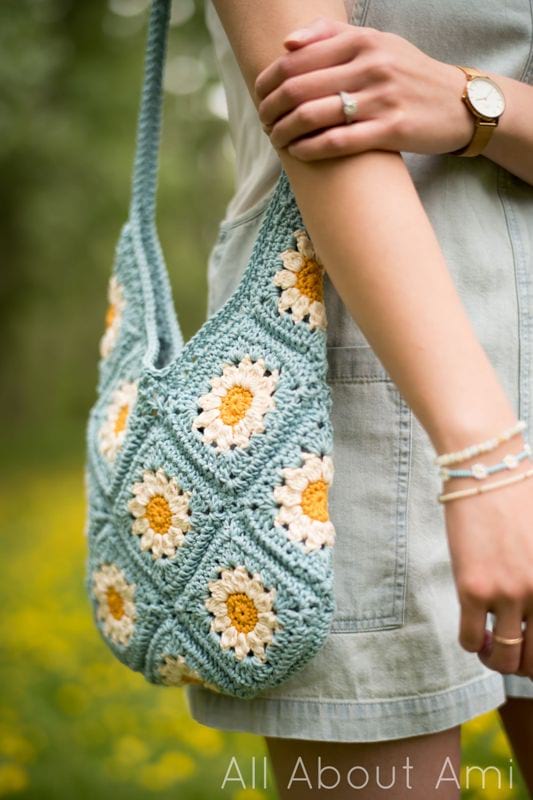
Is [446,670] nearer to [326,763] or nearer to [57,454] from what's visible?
[326,763]

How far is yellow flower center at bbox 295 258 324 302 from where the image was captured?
99cm

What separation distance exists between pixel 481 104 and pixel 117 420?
60cm

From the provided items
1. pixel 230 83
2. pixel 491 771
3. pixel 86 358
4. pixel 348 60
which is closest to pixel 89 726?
pixel 491 771

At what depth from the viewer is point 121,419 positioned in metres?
1.17

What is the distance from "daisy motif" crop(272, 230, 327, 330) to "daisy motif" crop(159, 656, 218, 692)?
1.41ft

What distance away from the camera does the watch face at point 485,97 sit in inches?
38.2

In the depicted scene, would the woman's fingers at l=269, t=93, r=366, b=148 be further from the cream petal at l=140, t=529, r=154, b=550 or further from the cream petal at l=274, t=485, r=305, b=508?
the cream petal at l=140, t=529, r=154, b=550

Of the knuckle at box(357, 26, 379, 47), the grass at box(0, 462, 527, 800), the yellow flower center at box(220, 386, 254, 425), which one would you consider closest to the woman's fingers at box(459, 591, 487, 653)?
the yellow flower center at box(220, 386, 254, 425)

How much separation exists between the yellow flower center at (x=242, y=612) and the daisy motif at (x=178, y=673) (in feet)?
0.32

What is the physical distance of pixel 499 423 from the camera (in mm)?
799

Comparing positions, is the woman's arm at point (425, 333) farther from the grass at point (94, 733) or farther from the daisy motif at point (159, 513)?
the grass at point (94, 733)

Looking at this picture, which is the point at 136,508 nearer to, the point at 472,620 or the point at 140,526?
the point at 140,526

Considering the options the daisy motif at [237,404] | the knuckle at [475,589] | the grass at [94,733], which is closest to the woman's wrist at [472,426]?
the knuckle at [475,589]

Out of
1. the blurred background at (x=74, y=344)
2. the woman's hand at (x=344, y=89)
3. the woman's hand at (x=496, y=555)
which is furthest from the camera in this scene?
the blurred background at (x=74, y=344)
